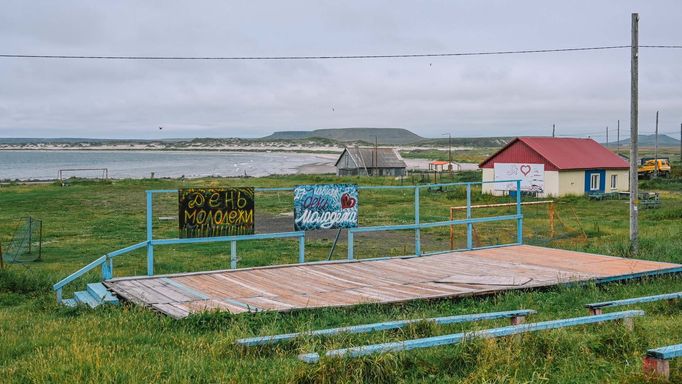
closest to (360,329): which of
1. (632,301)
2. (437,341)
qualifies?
(437,341)

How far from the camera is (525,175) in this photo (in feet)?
149

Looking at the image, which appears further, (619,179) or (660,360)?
(619,179)

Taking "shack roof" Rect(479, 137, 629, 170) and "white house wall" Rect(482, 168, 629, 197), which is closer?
"white house wall" Rect(482, 168, 629, 197)

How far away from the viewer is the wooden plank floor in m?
10.2

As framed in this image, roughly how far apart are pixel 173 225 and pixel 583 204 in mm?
23549

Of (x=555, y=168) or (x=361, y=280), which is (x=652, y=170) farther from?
(x=361, y=280)

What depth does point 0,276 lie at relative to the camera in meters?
13.0

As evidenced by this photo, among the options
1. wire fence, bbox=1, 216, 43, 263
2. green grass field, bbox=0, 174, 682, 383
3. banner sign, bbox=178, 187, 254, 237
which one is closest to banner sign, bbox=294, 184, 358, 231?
banner sign, bbox=178, 187, 254, 237

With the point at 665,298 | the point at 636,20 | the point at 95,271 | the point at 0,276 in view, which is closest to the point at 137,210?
the point at 95,271

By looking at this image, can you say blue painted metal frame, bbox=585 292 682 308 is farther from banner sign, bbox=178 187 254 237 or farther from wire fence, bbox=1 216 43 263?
wire fence, bbox=1 216 43 263

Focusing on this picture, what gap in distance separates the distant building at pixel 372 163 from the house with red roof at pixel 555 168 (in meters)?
29.8

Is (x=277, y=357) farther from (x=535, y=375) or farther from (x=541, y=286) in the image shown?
(x=541, y=286)

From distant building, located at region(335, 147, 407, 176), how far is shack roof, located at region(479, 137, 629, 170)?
29743 mm

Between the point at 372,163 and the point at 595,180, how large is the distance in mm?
34778
